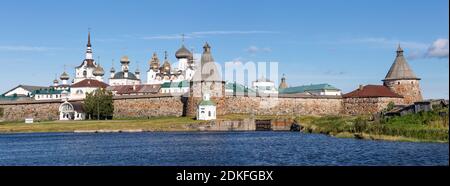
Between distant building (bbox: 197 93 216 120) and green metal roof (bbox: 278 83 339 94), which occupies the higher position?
green metal roof (bbox: 278 83 339 94)

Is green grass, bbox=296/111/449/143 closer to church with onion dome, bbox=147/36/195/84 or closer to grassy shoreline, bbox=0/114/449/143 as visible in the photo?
grassy shoreline, bbox=0/114/449/143

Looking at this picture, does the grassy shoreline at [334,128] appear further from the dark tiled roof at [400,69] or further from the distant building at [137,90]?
the distant building at [137,90]

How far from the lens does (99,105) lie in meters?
81.3

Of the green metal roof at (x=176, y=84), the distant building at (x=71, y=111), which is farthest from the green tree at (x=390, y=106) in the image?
the distant building at (x=71, y=111)

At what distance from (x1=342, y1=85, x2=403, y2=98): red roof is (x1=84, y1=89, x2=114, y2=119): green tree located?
29.3 m

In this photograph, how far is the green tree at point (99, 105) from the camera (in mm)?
81375

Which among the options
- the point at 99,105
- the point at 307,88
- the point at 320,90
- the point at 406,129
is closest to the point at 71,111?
the point at 99,105

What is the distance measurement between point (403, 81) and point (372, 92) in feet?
13.1

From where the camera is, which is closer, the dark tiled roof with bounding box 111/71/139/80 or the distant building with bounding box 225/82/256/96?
the distant building with bounding box 225/82/256/96

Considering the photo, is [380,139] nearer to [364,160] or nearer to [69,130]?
[364,160]

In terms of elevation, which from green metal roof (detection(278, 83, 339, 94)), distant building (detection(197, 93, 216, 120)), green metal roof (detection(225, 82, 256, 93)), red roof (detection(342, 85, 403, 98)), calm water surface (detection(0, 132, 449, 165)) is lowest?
calm water surface (detection(0, 132, 449, 165))

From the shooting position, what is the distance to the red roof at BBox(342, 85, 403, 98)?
85.1 m

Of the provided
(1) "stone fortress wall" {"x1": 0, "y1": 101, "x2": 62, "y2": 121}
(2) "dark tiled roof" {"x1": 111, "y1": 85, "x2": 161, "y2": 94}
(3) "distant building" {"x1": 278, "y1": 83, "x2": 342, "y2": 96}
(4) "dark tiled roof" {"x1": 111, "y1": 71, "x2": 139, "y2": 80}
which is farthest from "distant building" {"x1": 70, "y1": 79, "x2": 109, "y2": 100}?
(3) "distant building" {"x1": 278, "y1": 83, "x2": 342, "y2": 96}
